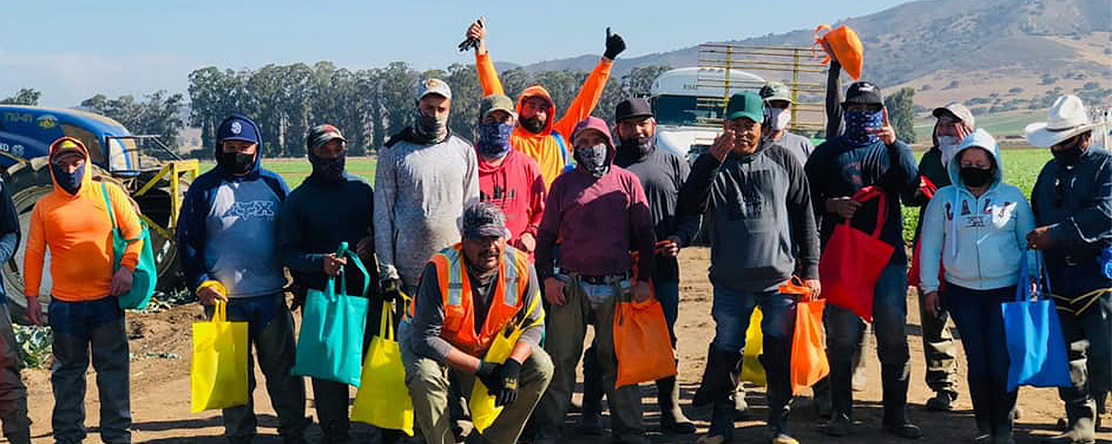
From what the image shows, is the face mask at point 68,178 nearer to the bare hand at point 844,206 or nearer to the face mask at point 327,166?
the face mask at point 327,166

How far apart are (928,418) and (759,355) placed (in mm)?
1361

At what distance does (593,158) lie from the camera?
20.0 ft

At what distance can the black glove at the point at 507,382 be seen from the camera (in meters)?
5.41

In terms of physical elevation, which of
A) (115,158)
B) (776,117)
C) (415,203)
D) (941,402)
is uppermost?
(776,117)

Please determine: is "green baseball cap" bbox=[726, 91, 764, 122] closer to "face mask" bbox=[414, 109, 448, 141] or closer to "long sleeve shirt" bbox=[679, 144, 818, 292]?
"long sleeve shirt" bbox=[679, 144, 818, 292]

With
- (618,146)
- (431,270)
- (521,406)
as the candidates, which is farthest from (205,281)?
(618,146)

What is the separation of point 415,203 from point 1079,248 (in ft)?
12.2

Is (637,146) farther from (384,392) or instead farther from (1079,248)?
(1079,248)

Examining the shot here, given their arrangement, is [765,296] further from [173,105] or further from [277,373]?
[173,105]

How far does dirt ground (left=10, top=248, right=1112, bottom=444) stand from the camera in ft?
21.9

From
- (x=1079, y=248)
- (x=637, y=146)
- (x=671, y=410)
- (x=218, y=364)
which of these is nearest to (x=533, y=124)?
(x=637, y=146)

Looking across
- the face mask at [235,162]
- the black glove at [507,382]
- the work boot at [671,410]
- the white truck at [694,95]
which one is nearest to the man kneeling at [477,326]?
the black glove at [507,382]

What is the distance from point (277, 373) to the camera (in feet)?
20.8

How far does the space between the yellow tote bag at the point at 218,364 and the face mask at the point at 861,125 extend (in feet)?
11.9
